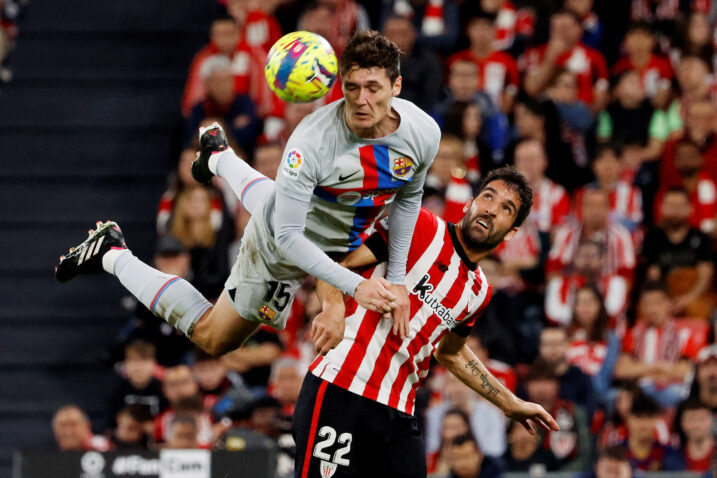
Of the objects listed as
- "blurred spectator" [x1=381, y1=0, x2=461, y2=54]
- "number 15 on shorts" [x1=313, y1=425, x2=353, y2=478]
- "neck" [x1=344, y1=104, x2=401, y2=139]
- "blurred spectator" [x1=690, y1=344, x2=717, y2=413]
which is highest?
"blurred spectator" [x1=381, y1=0, x2=461, y2=54]

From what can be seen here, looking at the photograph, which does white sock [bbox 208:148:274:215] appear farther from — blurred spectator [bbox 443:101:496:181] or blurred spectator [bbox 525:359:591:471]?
blurred spectator [bbox 443:101:496:181]

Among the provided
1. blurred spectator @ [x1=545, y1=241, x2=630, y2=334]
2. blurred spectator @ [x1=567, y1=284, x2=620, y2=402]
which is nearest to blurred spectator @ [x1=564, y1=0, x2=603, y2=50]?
blurred spectator @ [x1=545, y1=241, x2=630, y2=334]

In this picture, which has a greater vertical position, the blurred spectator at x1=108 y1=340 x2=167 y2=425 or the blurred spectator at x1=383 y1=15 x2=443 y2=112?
the blurred spectator at x1=383 y1=15 x2=443 y2=112

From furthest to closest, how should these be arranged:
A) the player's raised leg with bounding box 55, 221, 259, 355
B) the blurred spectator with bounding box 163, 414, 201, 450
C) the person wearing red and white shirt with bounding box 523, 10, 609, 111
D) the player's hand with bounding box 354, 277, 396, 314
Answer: the person wearing red and white shirt with bounding box 523, 10, 609, 111, the blurred spectator with bounding box 163, 414, 201, 450, the player's raised leg with bounding box 55, 221, 259, 355, the player's hand with bounding box 354, 277, 396, 314

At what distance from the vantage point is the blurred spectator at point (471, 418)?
31.4 feet

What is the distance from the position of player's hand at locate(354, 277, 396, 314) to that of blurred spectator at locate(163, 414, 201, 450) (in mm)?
3572

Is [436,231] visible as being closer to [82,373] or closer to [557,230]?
[557,230]

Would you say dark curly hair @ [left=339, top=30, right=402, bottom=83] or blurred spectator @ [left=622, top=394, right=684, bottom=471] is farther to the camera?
blurred spectator @ [left=622, top=394, right=684, bottom=471]

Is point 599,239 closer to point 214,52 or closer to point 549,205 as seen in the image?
point 549,205

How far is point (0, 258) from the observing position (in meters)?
12.2

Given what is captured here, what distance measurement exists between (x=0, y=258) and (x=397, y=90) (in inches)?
274

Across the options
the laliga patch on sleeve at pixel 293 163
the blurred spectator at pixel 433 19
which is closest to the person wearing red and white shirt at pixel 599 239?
the blurred spectator at pixel 433 19

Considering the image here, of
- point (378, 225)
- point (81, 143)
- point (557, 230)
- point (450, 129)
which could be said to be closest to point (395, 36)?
point (450, 129)

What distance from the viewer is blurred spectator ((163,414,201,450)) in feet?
30.2
